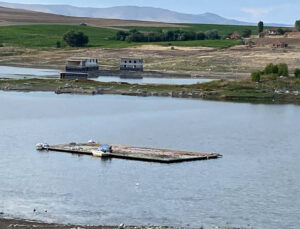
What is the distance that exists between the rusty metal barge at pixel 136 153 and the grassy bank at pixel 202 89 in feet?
81.5

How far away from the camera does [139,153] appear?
35781 millimetres

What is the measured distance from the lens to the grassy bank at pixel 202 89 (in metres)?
62.1

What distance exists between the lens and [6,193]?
27.9 meters

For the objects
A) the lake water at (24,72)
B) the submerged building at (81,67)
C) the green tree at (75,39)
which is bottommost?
the lake water at (24,72)

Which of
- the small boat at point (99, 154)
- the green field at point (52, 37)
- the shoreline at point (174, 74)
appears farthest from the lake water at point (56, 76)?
the small boat at point (99, 154)

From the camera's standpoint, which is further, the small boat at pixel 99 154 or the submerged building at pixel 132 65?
the submerged building at pixel 132 65

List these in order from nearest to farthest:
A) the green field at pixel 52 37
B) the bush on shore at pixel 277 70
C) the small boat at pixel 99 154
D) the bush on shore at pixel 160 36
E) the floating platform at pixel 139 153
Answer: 1. the floating platform at pixel 139 153
2. the small boat at pixel 99 154
3. the bush on shore at pixel 277 70
4. the green field at pixel 52 37
5. the bush on shore at pixel 160 36

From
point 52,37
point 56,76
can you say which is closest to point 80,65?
point 56,76

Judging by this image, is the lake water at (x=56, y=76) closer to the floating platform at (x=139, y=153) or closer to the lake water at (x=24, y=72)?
the lake water at (x=24, y=72)

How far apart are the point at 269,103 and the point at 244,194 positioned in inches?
1231

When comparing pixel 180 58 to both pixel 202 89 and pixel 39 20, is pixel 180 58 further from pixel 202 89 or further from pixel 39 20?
pixel 39 20

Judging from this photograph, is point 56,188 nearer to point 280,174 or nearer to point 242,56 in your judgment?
point 280,174

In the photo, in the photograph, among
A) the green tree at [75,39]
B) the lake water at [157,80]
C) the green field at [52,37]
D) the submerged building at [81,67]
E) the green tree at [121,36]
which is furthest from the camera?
the green tree at [121,36]

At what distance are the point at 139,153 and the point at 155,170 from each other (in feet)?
10.2
